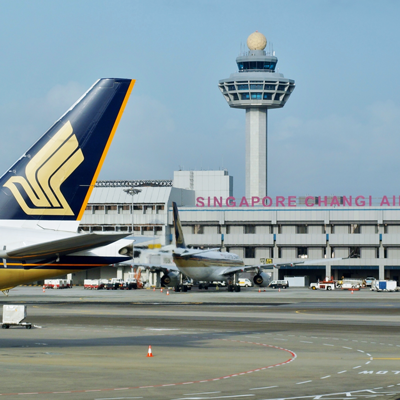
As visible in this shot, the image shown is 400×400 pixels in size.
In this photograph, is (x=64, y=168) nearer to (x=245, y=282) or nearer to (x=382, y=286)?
(x=382, y=286)

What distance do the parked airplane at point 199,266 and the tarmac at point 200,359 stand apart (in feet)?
178

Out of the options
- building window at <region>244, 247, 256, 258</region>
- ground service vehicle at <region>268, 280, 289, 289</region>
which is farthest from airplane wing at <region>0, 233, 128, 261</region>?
building window at <region>244, 247, 256, 258</region>

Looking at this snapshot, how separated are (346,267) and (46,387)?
492 feet

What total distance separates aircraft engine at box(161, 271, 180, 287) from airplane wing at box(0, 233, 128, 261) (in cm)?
8484

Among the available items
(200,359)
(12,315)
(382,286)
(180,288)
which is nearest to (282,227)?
(382,286)

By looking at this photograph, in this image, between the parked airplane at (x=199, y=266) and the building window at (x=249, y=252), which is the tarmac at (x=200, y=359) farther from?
the building window at (x=249, y=252)

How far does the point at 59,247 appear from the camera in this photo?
24.9 meters

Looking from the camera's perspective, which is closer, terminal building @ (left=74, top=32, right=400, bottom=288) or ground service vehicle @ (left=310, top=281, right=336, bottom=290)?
ground service vehicle @ (left=310, top=281, right=336, bottom=290)

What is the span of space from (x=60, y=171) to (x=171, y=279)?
8353 cm

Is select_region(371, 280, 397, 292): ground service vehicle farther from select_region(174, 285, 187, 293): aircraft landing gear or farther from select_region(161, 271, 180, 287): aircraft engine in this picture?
select_region(161, 271, 180, 287): aircraft engine

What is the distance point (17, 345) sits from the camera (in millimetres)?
32438

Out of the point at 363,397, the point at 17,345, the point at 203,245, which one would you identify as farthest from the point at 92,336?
the point at 203,245

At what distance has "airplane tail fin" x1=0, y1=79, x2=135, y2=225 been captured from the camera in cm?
2855

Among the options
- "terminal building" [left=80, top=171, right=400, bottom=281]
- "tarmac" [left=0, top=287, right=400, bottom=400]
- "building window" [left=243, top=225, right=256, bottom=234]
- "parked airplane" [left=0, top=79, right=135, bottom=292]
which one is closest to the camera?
"tarmac" [left=0, top=287, right=400, bottom=400]
